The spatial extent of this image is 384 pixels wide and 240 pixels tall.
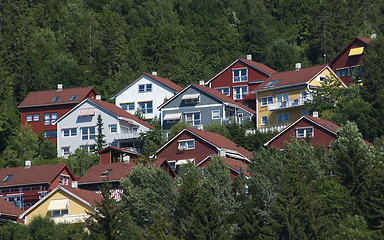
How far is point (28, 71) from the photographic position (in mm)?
105812

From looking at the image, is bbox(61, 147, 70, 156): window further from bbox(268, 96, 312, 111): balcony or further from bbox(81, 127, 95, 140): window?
bbox(268, 96, 312, 111): balcony

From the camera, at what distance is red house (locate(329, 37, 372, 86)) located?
8650 centimetres

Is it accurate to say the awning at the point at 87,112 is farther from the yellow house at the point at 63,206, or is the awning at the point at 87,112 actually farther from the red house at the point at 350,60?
the red house at the point at 350,60

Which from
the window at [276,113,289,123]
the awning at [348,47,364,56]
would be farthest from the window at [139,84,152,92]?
the awning at [348,47,364,56]

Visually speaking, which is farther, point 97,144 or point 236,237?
point 97,144

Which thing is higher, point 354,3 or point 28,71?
point 354,3

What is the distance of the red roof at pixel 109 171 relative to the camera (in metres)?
67.5

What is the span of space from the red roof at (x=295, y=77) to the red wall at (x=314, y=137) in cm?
1148

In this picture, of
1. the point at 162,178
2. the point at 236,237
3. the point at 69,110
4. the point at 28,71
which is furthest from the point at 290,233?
the point at 28,71

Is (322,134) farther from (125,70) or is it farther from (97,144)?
(125,70)

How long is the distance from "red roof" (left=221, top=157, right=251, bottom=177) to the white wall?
2203 cm

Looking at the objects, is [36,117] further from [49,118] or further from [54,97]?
[54,97]

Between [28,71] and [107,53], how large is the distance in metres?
12.8

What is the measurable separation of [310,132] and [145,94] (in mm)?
25728
